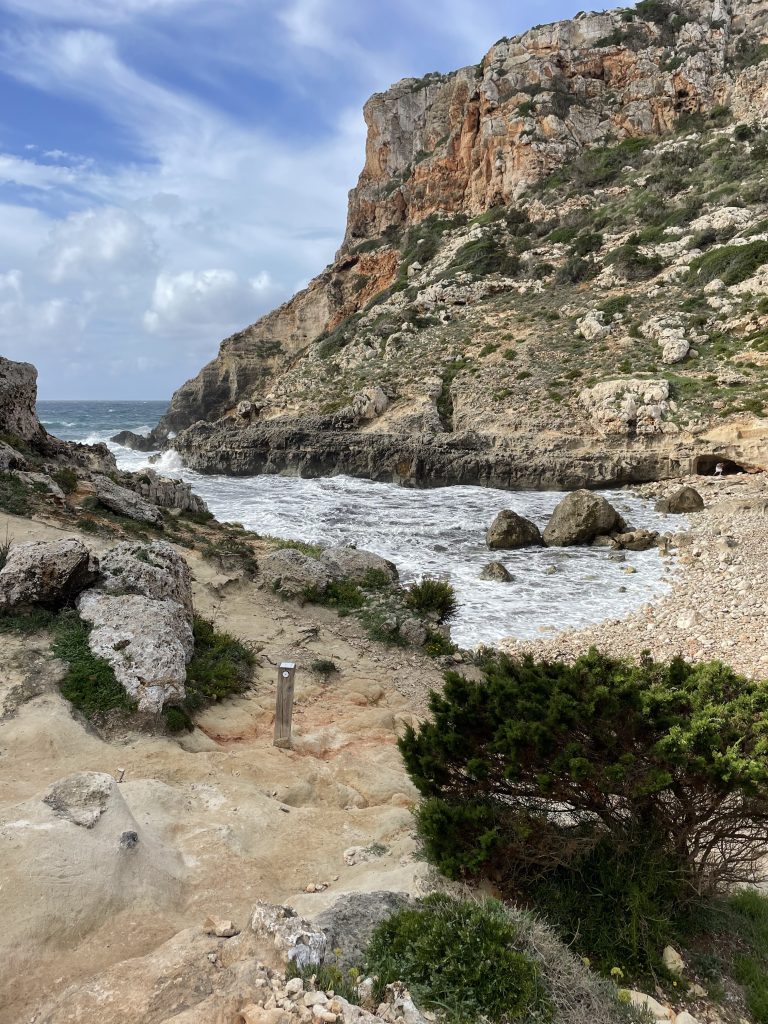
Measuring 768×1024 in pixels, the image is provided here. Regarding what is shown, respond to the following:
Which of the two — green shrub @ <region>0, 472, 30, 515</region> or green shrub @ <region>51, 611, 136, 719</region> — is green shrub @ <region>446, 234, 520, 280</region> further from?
green shrub @ <region>51, 611, 136, 719</region>

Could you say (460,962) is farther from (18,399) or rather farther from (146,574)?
(18,399)

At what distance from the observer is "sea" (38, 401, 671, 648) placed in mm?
12016

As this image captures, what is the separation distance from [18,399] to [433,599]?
44.7ft

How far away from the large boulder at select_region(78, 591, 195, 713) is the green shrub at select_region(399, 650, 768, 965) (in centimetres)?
369

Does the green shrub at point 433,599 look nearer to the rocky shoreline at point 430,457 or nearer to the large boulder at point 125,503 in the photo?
the large boulder at point 125,503

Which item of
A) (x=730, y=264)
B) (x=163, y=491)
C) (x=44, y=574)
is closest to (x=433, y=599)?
(x=44, y=574)

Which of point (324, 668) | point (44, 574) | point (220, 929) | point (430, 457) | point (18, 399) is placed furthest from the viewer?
point (430, 457)

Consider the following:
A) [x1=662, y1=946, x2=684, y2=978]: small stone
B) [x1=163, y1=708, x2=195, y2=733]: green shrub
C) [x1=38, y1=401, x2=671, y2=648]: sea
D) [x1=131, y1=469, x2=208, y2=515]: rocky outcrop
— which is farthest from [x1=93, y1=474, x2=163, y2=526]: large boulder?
[x1=662, y1=946, x2=684, y2=978]: small stone

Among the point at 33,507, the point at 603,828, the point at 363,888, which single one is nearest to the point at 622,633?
the point at 603,828

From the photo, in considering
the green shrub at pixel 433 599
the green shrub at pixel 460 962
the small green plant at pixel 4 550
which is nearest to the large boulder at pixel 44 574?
the small green plant at pixel 4 550

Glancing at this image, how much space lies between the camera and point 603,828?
12.9ft

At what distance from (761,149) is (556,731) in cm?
4861

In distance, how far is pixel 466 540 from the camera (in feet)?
58.9

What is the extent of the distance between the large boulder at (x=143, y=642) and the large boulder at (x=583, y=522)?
12.0 metres
